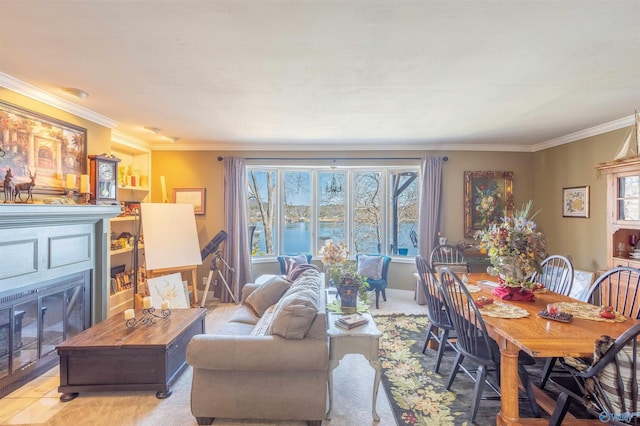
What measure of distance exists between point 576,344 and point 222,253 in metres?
4.58

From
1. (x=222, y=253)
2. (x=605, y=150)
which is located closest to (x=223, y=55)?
(x=222, y=253)

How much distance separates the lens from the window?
5.44m

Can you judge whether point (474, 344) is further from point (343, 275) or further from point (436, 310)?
point (343, 275)

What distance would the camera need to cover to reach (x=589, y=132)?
413 centimetres

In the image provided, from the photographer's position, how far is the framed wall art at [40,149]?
2.70m

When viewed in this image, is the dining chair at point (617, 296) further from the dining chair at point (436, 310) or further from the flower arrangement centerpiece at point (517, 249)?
the dining chair at point (436, 310)

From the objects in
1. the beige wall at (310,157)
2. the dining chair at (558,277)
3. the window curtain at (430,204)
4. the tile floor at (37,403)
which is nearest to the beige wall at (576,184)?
the beige wall at (310,157)

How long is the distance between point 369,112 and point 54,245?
3459 mm

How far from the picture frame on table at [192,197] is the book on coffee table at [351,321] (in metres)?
3.72

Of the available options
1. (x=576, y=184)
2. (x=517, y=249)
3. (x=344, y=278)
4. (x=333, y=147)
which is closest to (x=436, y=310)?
(x=517, y=249)

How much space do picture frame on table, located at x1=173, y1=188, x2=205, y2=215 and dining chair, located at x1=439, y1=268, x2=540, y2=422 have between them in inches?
162

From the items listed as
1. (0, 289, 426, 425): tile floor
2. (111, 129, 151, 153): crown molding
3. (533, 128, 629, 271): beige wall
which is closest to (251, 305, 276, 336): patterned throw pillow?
(0, 289, 426, 425): tile floor

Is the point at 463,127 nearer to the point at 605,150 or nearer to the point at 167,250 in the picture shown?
the point at 605,150

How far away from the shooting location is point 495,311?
7.54 feet
